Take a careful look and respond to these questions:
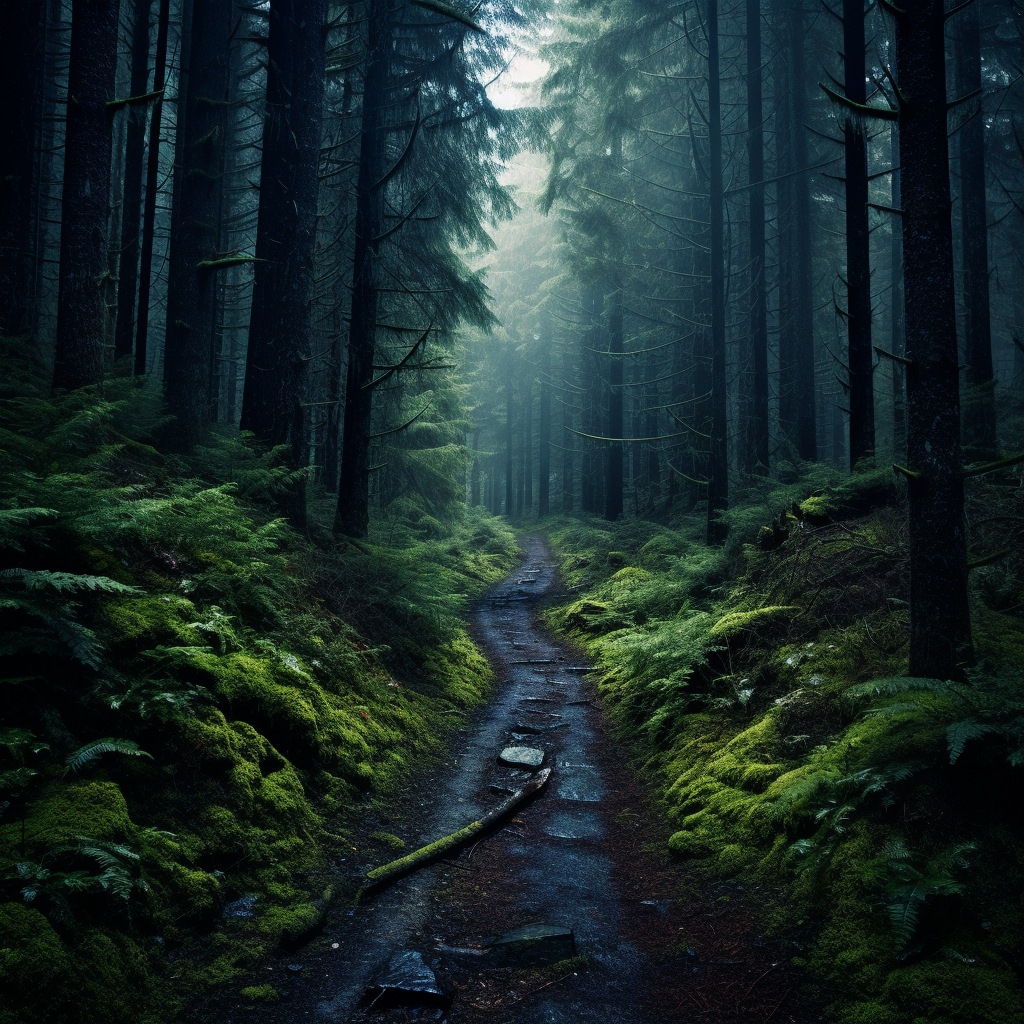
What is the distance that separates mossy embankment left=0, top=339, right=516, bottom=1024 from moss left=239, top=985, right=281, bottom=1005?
0.04 feet

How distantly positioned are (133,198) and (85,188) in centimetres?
856

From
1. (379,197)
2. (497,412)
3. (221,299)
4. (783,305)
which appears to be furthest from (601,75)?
(497,412)

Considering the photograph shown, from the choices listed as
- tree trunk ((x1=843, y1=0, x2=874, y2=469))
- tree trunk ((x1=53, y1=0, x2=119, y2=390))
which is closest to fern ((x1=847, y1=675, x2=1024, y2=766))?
tree trunk ((x1=843, y1=0, x2=874, y2=469))

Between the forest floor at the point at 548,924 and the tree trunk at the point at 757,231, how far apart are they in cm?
1032

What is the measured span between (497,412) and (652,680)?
3886cm

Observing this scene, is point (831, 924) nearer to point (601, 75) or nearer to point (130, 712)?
point (130, 712)

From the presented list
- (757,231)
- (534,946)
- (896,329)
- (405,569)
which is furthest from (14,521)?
(896,329)

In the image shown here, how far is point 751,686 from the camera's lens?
6289 mm

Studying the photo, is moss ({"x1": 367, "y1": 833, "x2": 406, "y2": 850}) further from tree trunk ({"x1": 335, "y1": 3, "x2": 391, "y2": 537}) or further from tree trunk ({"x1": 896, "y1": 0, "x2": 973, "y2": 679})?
tree trunk ({"x1": 335, "y1": 3, "x2": 391, "y2": 537})

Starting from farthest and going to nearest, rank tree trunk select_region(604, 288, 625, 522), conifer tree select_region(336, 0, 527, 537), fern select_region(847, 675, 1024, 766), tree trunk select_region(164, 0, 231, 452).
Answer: tree trunk select_region(604, 288, 625, 522) → conifer tree select_region(336, 0, 527, 537) → tree trunk select_region(164, 0, 231, 452) → fern select_region(847, 675, 1024, 766)

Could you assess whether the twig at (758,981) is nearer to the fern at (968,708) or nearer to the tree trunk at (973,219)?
the fern at (968,708)

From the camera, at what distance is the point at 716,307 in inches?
485

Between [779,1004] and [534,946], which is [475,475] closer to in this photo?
[534,946]

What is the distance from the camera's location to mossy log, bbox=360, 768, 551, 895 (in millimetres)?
4184
